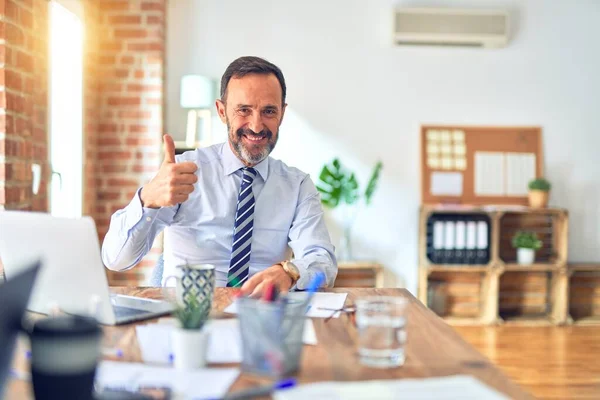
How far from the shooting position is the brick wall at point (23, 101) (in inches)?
103

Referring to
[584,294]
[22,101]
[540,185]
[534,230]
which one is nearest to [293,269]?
[22,101]

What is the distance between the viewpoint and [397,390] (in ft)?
3.12

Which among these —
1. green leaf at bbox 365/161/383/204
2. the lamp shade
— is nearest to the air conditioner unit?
green leaf at bbox 365/161/383/204

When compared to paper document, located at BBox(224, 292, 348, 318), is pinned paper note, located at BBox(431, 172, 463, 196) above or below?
above

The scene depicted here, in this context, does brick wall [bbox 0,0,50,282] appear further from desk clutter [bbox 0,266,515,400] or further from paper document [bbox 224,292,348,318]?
desk clutter [bbox 0,266,515,400]

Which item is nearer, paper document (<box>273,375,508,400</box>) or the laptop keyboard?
paper document (<box>273,375,508,400</box>)

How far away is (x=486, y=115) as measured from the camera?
4938 mm

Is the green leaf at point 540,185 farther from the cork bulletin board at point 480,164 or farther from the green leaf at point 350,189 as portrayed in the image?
the green leaf at point 350,189

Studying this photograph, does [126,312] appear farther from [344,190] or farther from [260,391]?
[344,190]

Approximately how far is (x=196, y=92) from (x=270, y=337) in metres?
3.55

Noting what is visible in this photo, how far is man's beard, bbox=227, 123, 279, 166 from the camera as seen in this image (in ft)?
7.34

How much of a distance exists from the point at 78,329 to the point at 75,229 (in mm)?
457

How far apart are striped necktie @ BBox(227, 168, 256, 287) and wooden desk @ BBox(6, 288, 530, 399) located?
679mm

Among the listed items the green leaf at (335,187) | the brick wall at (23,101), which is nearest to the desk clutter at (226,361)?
the brick wall at (23,101)
